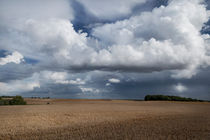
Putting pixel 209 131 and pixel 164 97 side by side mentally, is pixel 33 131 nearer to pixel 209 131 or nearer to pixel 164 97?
pixel 209 131

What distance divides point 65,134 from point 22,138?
462 centimetres

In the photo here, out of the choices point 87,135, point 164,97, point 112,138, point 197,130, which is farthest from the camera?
point 164,97

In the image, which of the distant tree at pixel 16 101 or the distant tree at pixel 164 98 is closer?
the distant tree at pixel 16 101

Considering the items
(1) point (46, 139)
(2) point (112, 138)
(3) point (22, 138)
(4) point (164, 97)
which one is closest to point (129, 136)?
(2) point (112, 138)

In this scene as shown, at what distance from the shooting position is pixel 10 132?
2228 cm

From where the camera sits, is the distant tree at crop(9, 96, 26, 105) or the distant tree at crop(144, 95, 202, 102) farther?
the distant tree at crop(144, 95, 202, 102)

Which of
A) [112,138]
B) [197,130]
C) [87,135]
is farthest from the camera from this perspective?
[197,130]

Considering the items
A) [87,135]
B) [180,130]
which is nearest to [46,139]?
[87,135]

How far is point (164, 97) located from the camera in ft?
350

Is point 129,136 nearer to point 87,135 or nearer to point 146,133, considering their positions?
point 146,133

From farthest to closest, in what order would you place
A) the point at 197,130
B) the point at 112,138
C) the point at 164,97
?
the point at 164,97 → the point at 197,130 → the point at 112,138

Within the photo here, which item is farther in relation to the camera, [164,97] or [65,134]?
[164,97]

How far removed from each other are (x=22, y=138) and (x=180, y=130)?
18.6 metres

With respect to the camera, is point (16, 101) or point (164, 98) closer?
point (16, 101)
